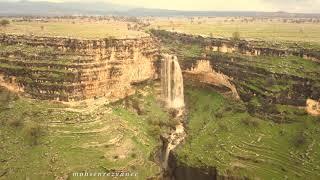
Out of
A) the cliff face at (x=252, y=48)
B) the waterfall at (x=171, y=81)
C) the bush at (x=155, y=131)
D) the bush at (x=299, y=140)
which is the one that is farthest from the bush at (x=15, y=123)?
the cliff face at (x=252, y=48)

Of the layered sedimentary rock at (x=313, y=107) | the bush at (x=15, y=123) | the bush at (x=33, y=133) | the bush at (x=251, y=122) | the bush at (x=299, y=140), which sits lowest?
the bush at (x=299, y=140)

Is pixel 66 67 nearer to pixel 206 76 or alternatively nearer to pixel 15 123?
pixel 15 123

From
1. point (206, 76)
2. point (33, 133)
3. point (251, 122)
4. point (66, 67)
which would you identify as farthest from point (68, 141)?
point (206, 76)

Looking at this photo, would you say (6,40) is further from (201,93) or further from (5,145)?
(201,93)

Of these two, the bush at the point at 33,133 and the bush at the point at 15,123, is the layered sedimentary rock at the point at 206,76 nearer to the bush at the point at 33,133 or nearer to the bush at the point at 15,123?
the bush at the point at 33,133

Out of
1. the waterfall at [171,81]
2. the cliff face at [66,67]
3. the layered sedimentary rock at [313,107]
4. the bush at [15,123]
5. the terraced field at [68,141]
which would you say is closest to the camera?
the terraced field at [68,141]

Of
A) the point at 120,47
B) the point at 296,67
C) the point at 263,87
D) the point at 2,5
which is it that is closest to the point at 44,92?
the point at 120,47

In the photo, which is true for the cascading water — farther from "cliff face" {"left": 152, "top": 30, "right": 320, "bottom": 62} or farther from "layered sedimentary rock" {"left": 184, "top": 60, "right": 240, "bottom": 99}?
"cliff face" {"left": 152, "top": 30, "right": 320, "bottom": 62}
